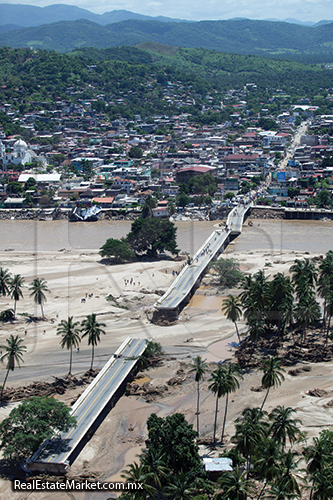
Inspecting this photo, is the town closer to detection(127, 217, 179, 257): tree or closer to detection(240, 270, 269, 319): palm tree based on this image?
detection(127, 217, 179, 257): tree

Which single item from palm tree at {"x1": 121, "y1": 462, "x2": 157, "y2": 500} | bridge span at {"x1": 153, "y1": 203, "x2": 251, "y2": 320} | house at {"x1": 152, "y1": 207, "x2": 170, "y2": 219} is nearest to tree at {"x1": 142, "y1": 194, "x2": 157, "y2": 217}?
house at {"x1": 152, "y1": 207, "x2": 170, "y2": 219}

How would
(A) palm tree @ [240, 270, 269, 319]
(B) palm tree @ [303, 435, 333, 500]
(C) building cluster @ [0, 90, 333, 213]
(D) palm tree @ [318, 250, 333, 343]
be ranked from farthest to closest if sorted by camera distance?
(C) building cluster @ [0, 90, 333, 213]
(A) palm tree @ [240, 270, 269, 319]
(D) palm tree @ [318, 250, 333, 343]
(B) palm tree @ [303, 435, 333, 500]

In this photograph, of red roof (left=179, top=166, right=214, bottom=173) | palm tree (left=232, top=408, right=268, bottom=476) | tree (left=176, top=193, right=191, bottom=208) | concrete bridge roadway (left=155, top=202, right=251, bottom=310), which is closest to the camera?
palm tree (left=232, top=408, right=268, bottom=476)

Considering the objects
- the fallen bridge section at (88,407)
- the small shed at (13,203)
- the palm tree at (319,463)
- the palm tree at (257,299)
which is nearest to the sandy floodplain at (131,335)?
the fallen bridge section at (88,407)

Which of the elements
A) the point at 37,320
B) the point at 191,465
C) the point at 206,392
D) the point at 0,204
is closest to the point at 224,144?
the point at 0,204

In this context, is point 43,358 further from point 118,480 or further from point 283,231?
point 283,231

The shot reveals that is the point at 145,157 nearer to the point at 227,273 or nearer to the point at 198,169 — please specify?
the point at 198,169

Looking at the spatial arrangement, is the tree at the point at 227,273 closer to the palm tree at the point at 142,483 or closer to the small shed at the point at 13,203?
the palm tree at the point at 142,483
